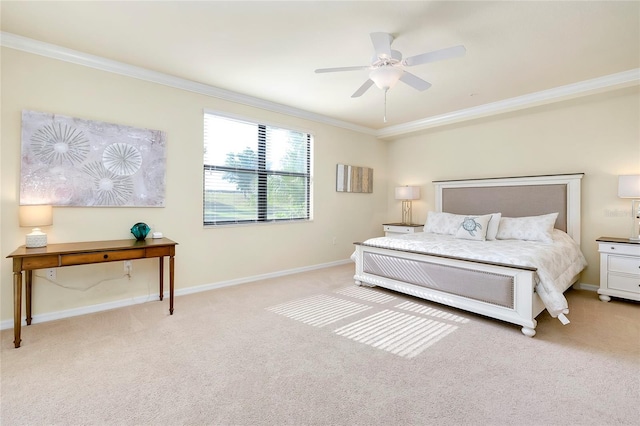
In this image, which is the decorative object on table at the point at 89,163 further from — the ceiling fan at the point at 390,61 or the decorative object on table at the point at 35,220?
the ceiling fan at the point at 390,61

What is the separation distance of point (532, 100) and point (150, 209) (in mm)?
4994

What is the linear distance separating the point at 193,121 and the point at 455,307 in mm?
3734

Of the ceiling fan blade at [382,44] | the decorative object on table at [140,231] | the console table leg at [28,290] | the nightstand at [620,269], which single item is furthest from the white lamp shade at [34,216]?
the nightstand at [620,269]

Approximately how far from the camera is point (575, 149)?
4.11 meters

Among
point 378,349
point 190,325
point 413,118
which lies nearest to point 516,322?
point 378,349

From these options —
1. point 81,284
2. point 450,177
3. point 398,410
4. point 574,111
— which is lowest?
point 398,410

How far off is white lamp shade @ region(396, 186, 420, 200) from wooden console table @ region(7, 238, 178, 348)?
4.03 m

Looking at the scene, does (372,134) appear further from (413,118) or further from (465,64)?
(465,64)

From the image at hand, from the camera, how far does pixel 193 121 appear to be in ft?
12.4

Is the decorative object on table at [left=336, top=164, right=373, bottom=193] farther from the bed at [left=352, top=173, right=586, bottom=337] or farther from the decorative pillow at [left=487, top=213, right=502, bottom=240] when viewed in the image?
the decorative pillow at [left=487, top=213, right=502, bottom=240]

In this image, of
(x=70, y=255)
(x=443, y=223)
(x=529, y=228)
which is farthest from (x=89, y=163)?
(x=529, y=228)

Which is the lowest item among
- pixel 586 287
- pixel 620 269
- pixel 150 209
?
pixel 586 287

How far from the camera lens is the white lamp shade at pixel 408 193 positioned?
560 centimetres

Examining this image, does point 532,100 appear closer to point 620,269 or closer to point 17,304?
point 620,269
